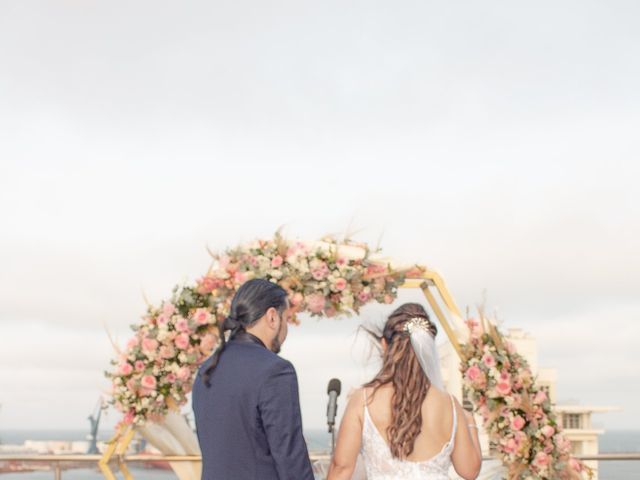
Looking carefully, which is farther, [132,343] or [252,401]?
[132,343]

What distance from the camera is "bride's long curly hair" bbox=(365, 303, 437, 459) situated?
3.80 metres

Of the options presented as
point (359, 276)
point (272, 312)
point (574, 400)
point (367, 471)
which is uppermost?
point (574, 400)

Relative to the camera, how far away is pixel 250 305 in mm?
3164

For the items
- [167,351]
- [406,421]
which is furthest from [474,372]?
[406,421]

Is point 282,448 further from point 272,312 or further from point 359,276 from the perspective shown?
point 359,276

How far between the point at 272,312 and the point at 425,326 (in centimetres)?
102

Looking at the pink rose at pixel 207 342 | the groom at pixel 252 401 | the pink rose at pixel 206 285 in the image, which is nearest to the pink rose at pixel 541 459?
the pink rose at pixel 207 342

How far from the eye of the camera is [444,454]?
393 cm

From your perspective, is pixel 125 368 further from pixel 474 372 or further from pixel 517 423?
pixel 517 423

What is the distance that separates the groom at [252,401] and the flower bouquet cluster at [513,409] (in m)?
3.80

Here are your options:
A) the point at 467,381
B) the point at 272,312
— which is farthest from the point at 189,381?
the point at 272,312

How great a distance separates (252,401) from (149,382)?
12.9 ft

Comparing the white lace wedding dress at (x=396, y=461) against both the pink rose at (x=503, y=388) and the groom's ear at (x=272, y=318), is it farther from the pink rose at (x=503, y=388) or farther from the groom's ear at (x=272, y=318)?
the pink rose at (x=503, y=388)

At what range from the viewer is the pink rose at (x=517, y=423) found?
21.7 feet
